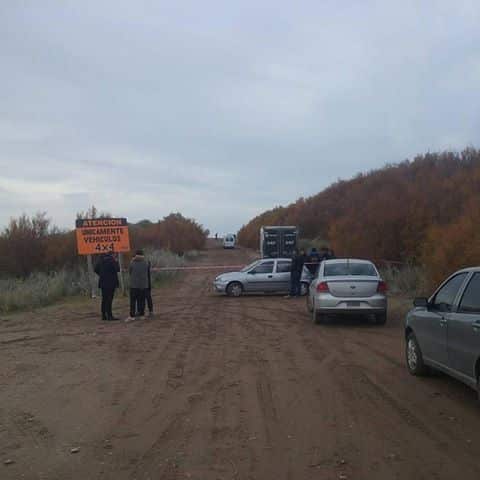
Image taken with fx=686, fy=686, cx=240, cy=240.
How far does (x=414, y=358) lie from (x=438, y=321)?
1226 mm

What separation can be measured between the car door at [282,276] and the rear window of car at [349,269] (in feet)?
27.0

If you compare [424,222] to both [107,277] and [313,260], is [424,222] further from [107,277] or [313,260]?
[107,277]

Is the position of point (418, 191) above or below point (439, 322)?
above

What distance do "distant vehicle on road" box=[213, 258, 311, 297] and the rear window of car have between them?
8168mm

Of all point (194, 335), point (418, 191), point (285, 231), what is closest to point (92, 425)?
point (194, 335)

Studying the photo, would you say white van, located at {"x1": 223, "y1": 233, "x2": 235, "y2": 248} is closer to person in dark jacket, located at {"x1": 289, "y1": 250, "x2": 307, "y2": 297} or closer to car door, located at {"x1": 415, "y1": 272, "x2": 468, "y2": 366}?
person in dark jacket, located at {"x1": 289, "y1": 250, "x2": 307, "y2": 297}

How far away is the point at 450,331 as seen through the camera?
7.95m

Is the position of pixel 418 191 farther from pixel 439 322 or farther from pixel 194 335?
pixel 439 322

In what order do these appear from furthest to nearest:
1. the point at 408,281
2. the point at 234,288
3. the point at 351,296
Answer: the point at 234,288
the point at 408,281
the point at 351,296

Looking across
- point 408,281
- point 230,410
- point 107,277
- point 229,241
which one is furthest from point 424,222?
point 229,241

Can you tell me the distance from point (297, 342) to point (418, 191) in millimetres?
19921

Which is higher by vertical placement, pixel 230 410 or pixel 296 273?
pixel 296 273

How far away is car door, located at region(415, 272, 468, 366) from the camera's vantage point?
324 inches

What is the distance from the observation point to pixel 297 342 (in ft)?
42.7
